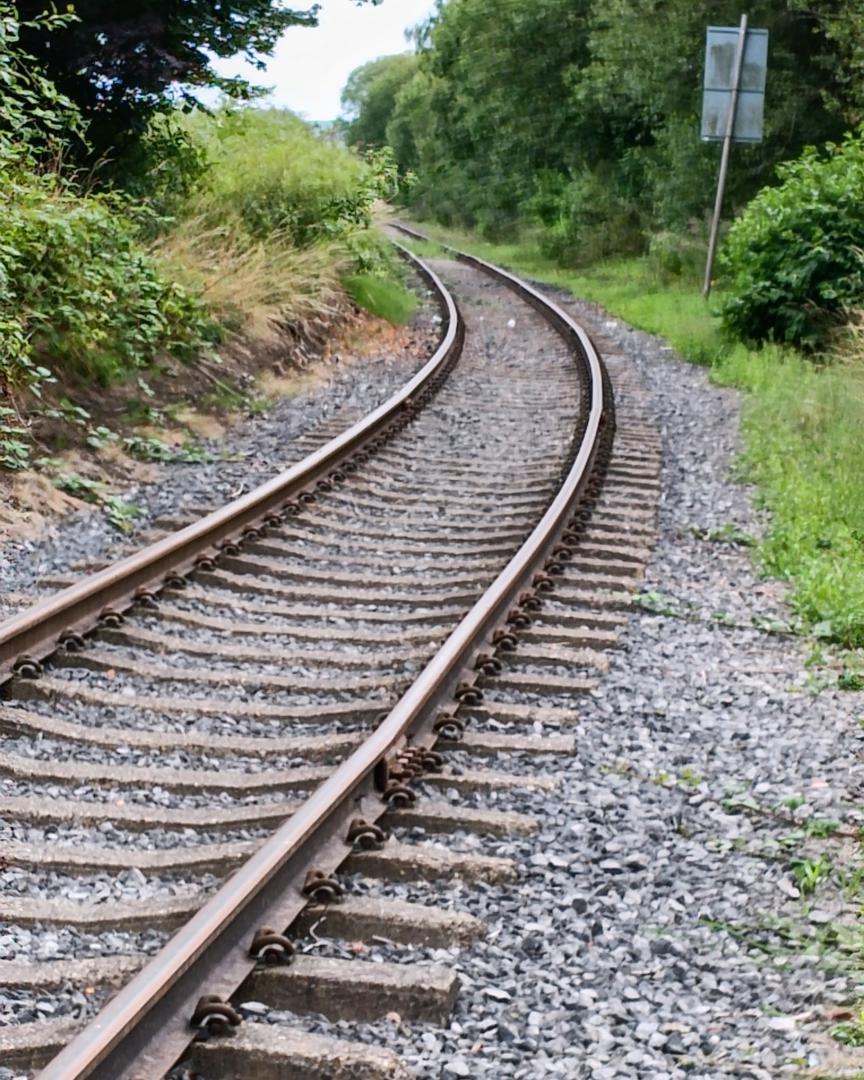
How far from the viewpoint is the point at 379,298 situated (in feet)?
52.2

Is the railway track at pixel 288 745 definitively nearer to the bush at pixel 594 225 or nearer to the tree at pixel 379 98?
the bush at pixel 594 225

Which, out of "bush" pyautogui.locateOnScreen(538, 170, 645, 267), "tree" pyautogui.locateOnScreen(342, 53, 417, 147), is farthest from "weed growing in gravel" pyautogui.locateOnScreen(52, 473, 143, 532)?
"tree" pyautogui.locateOnScreen(342, 53, 417, 147)

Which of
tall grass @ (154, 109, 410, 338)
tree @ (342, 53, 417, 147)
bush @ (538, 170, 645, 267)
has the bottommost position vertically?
tall grass @ (154, 109, 410, 338)

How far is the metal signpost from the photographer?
1731 cm

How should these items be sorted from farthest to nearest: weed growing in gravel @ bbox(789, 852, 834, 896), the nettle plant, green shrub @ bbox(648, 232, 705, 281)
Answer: green shrub @ bbox(648, 232, 705, 281)
the nettle plant
weed growing in gravel @ bbox(789, 852, 834, 896)

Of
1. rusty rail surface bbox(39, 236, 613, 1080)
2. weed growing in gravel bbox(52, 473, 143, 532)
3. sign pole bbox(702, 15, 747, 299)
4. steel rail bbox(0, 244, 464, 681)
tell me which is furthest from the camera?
sign pole bbox(702, 15, 747, 299)

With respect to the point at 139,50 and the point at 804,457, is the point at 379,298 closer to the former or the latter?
the point at 139,50

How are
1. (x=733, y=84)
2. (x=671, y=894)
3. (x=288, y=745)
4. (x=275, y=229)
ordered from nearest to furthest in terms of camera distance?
(x=671, y=894) < (x=288, y=745) < (x=275, y=229) < (x=733, y=84)

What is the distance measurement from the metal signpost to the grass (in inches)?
98.2

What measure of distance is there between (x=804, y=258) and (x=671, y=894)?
10601 mm

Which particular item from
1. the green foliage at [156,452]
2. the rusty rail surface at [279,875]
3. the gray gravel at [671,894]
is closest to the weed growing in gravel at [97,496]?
the green foliage at [156,452]

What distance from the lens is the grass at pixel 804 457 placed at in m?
6.30

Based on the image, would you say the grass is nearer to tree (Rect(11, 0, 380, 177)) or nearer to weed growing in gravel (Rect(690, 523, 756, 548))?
weed growing in gravel (Rect(690, 523, 756, 548))

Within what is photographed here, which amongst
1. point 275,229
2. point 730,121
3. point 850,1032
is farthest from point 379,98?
point 850,1032
